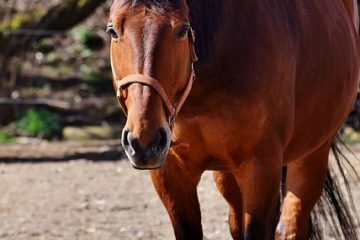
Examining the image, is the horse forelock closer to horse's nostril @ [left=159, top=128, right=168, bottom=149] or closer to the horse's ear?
the horse's ear

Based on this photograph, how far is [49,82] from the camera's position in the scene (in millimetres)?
12680

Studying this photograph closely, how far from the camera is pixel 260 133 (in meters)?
3.88

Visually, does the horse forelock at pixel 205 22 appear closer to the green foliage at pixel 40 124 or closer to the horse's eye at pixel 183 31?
the horse's eye at pixel 183 31

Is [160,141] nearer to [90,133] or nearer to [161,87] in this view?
[161,87]

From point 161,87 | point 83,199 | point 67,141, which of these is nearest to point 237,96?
point 161,87

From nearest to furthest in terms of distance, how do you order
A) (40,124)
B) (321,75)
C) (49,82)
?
1. (321,75)
2. (40,124)
3. (49,82)

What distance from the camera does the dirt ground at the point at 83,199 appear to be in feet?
21.5

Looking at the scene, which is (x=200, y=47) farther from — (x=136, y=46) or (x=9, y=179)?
(x=9, y=179)

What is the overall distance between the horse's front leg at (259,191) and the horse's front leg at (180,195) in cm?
24

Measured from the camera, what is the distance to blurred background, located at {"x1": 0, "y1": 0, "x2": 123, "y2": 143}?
11203 millimetres

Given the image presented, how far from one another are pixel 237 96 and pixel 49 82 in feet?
29.6

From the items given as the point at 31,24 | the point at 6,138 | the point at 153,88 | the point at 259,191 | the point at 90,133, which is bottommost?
the point at 90,133

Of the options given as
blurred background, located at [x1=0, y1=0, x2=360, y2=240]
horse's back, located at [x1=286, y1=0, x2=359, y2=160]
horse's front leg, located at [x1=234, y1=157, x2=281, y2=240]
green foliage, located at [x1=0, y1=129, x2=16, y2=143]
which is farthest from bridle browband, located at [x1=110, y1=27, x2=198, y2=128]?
green foliage, located at [x1=0, y1=129, x2=16, y2=143]

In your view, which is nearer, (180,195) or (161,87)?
(161,87)
